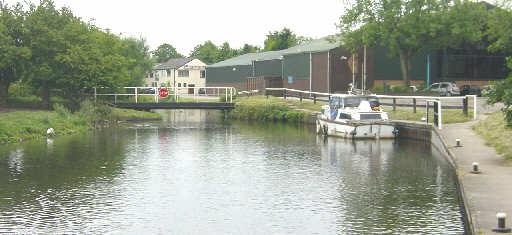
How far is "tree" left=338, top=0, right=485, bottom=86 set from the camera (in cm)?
5366

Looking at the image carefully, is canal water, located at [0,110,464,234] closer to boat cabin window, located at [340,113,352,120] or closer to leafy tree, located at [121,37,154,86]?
boat cabin window, located at [340,113,352,120]

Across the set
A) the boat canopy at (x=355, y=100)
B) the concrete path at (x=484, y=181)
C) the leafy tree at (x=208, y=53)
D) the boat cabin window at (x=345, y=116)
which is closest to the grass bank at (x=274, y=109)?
the boat canopy at (x=355, y=100)

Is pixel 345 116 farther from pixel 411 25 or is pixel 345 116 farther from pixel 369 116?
pixel 411 25

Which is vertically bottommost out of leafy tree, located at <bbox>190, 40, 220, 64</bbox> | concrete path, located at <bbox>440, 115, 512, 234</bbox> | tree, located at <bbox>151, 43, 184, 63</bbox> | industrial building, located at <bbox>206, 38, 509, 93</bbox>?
concrete path, located at <bbox>440, 115, 512, 234</bbox>

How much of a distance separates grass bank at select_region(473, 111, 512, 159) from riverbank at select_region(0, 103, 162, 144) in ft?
75.0

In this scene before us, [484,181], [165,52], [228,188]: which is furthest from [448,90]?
[165,52]

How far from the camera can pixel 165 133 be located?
133 ft

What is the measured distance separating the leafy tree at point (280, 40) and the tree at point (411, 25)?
54.7 metres

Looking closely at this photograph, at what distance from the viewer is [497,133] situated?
25922mm

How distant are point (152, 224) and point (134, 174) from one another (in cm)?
777

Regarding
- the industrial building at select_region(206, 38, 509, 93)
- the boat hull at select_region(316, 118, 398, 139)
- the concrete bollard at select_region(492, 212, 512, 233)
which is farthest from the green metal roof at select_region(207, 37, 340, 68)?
the concrete bollard at select_region(492, 212, 512, 233)

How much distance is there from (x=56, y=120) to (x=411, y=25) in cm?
2980

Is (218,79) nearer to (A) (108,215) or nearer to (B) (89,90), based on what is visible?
(B) (89,90)

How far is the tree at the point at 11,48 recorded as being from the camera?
45.9 m
